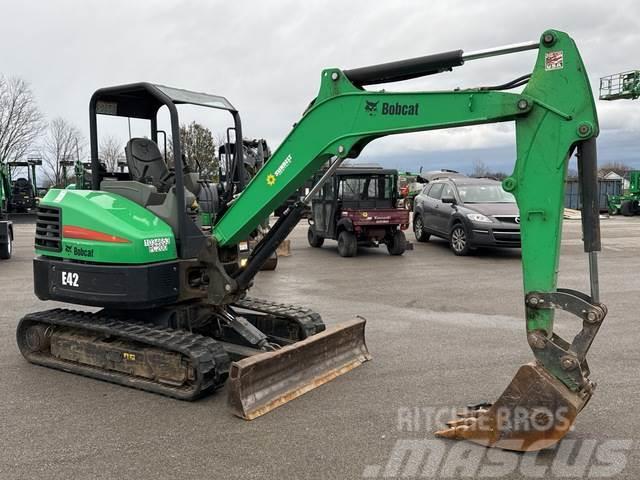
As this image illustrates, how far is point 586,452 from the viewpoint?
149 inches

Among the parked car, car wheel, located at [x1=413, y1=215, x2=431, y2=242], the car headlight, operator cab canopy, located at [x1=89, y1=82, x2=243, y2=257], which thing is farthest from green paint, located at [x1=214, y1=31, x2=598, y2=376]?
car wheel, located at [x1=413, y1=215, x2=431, y2=242]

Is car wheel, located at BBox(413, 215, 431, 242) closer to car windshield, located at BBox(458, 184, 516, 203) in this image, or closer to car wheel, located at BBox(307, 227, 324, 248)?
car windshield, located at BBox(458, 184, 516, 203)

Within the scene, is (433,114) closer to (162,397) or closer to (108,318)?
(162,397)

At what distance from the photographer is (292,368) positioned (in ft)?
16.1

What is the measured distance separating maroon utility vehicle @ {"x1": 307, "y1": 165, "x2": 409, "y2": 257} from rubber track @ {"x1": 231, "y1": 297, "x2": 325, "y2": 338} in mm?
7904

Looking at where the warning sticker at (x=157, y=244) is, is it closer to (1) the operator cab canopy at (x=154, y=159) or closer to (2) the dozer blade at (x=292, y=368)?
(1) the operator cab canopy at (x=154, y=159)

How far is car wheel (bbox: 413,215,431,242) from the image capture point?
16.8m

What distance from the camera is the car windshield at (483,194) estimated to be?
14.6m

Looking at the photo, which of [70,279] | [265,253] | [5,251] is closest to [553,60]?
[265,253]

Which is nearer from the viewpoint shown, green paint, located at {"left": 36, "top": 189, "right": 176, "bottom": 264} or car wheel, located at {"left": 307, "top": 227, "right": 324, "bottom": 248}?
green paint, located at {"left": 36, "top": 189, "right": 176, "bottom": 264}

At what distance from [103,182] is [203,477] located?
3.32 meters

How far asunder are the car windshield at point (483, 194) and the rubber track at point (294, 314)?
9.63m

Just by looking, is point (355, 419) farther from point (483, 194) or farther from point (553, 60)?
point (483, 194)

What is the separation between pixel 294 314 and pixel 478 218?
8.86 metres
